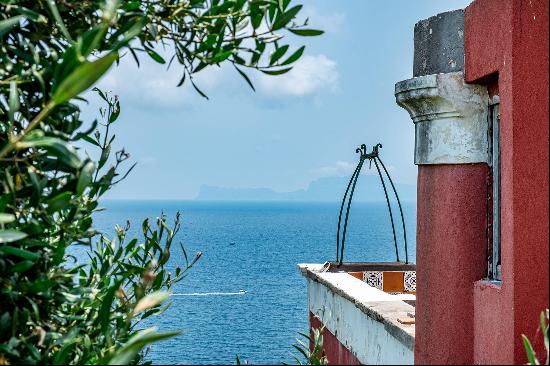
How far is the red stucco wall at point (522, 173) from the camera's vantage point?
154 inches

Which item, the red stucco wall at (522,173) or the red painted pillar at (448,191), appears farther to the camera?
the red painted pillar at (448,191)

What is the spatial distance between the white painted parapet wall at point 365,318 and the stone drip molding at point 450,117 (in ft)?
4.62

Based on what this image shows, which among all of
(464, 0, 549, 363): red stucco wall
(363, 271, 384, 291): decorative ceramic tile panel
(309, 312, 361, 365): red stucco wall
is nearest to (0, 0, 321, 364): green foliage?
(464, 0, 549, 363): red stucco wall

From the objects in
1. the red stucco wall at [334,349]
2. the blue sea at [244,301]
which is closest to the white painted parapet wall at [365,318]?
the red stucco wall at [334,349]

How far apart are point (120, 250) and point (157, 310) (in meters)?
0.34

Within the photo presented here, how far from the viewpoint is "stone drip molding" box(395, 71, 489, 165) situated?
469cm

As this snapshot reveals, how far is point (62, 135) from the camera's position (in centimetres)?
239

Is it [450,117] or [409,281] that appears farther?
[409,281]

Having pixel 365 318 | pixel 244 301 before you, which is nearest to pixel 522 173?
pixel 365 318

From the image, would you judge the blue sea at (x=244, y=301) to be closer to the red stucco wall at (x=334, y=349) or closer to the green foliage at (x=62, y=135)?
the red stucco wall at (x=334, y=349)

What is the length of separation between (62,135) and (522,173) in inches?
96.3

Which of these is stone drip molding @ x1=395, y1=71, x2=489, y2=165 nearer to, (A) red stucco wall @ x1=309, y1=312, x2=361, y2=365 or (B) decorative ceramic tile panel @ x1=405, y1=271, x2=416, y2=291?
(A) red stucco wall @ x1=309, y1=312, x2=361, y2=365

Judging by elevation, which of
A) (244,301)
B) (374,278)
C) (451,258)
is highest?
(451,258)

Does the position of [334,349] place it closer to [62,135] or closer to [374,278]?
[374,278]
